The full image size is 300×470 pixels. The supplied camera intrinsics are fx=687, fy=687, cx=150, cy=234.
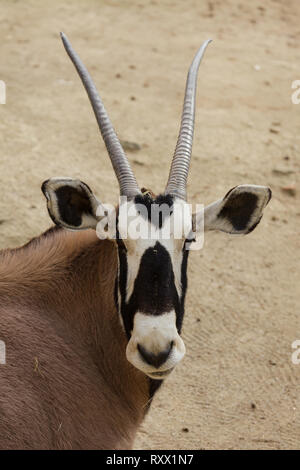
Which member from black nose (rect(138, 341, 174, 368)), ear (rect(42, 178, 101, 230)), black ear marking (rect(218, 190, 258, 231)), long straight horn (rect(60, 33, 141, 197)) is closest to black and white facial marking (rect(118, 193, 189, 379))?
black nose (rect(138, 341, 174, 368))

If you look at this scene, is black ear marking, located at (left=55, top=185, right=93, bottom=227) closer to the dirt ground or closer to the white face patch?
the white face patch

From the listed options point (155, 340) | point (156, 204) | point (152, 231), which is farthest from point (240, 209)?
point (155, 340)

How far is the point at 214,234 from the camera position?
8.03m

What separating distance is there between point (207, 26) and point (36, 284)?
9.53 meters

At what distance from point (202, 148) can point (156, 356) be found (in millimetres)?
5952

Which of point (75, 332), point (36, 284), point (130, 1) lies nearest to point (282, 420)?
point (75, 332)

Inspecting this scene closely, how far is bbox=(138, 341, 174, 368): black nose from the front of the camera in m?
4.03

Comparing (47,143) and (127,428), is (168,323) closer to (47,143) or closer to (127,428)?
(127,428)

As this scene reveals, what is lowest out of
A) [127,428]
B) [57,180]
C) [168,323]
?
[127,428]

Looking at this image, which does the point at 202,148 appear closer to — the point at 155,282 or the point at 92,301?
the point at 92,301

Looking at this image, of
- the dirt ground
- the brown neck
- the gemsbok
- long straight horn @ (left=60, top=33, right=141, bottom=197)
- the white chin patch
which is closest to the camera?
the white chin patch

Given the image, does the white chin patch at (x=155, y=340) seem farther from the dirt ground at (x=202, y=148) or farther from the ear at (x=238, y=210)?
the dirt ground at (x=202, y=148)

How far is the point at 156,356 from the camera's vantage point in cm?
403

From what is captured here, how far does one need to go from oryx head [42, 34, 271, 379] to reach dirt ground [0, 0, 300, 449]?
1.83 metres
